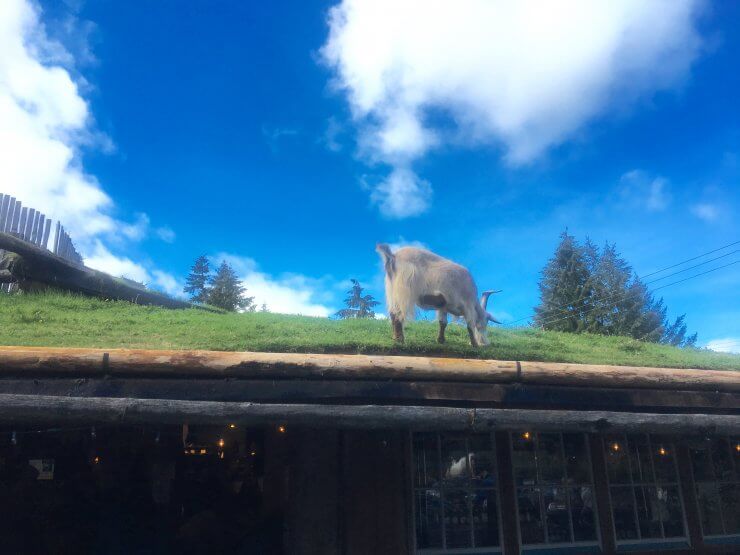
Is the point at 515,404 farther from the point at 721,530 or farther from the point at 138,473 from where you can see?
the point at 138,473

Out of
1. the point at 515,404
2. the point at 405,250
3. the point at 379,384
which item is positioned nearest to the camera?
the point at 379,384

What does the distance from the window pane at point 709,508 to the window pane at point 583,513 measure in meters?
1.61

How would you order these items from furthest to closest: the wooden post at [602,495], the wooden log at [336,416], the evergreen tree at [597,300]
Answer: the evergreen tree at [597,300] < the wooden post at [602,495] < the wooden log at [336,416]

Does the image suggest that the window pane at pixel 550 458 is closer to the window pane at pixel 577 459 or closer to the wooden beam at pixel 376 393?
the window pane at pixel 577 459

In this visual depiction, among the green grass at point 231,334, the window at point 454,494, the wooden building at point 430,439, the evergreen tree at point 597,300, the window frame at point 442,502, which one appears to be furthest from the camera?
the evergreen tree at point 597,300

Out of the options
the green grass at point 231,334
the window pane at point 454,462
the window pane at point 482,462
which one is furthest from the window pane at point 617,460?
the window pane at point 454,462

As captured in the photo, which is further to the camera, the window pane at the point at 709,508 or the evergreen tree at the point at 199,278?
the evergreen tree at the point at 199,278

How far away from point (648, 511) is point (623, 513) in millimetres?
382

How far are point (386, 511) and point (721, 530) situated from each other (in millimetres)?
→ 4690

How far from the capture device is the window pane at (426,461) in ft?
20.0

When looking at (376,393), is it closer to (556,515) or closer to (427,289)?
(556,515)

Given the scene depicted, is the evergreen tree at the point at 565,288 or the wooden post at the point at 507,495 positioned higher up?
the evergreen tree at the point at 565,288

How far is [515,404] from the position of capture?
18.8 ft

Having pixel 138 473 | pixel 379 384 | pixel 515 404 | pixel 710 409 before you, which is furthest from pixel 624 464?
pixel 138 473
